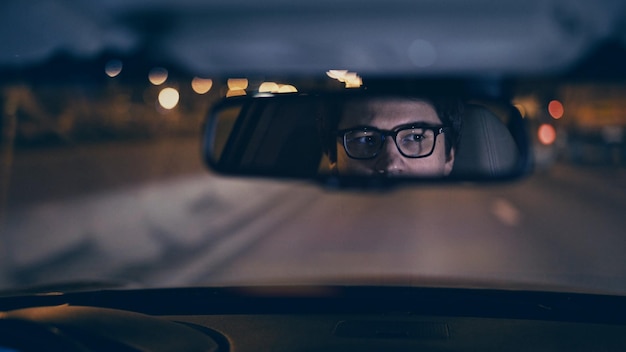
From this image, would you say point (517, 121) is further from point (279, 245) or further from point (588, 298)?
point (279, 245)

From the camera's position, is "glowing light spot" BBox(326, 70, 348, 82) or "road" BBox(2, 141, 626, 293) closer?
"glowing light spot" BBox(326, 70, 348, 82)

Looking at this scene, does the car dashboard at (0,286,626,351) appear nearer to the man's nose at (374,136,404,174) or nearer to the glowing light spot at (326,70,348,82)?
the man's nose at (374,136,404,174)

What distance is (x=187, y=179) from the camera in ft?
68.6

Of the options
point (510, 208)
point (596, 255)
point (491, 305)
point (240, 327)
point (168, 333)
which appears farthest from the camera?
point (510, 208)

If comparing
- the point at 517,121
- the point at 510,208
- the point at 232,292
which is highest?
the point at 517,121

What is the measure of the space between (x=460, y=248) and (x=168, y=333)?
38.4 ft

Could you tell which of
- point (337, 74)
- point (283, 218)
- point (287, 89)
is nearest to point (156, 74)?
point (287, 89)

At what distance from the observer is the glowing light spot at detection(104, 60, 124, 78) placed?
303 inches

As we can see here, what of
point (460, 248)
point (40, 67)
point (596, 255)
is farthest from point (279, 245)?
point (40, 67)

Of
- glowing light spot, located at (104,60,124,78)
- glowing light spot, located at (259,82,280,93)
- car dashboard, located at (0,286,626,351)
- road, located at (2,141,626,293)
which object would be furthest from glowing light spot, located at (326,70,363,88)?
glowing light spot, located at (104,60,124,78)

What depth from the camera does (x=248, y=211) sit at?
835 inches

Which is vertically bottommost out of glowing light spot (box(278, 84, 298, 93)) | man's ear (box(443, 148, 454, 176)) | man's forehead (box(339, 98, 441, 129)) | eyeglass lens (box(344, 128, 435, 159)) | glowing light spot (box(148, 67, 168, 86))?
man's ear (box(443, 148, 454, 176))

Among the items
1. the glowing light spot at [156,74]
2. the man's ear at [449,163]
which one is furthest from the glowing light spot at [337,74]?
the glowing light spot at [156,74]

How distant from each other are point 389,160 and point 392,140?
110 millimetres
